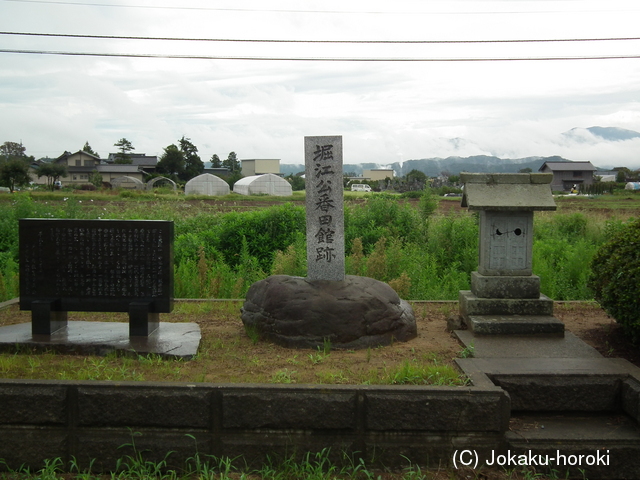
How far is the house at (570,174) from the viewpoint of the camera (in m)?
54.2

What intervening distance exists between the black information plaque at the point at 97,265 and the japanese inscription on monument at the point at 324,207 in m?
1.65

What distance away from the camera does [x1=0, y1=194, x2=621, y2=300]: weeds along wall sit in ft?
30.9

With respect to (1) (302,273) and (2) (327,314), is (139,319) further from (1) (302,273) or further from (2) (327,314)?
(1) (302,273)

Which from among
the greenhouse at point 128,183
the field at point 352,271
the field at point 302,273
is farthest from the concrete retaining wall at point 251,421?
the greenhouse at point 128,183

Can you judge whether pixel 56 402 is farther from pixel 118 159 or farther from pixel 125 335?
pixel 118 159

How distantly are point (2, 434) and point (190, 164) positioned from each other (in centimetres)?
5364

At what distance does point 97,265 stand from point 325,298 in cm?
248

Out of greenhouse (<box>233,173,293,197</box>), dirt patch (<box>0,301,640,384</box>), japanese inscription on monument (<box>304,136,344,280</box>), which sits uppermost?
greenhouse (<box>233,173,293,197</box>)

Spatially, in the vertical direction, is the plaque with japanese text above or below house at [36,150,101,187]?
below

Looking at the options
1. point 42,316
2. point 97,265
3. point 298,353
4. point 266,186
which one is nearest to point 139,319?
point 97,265

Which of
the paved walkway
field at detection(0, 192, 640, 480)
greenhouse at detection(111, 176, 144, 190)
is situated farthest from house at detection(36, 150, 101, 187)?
the paved walkway

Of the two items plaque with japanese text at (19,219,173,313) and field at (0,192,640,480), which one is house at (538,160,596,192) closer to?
field at (0,192,640,480)

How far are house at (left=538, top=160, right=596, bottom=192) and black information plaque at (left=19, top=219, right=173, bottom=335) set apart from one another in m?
54.0

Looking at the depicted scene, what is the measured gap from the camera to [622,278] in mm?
5668
